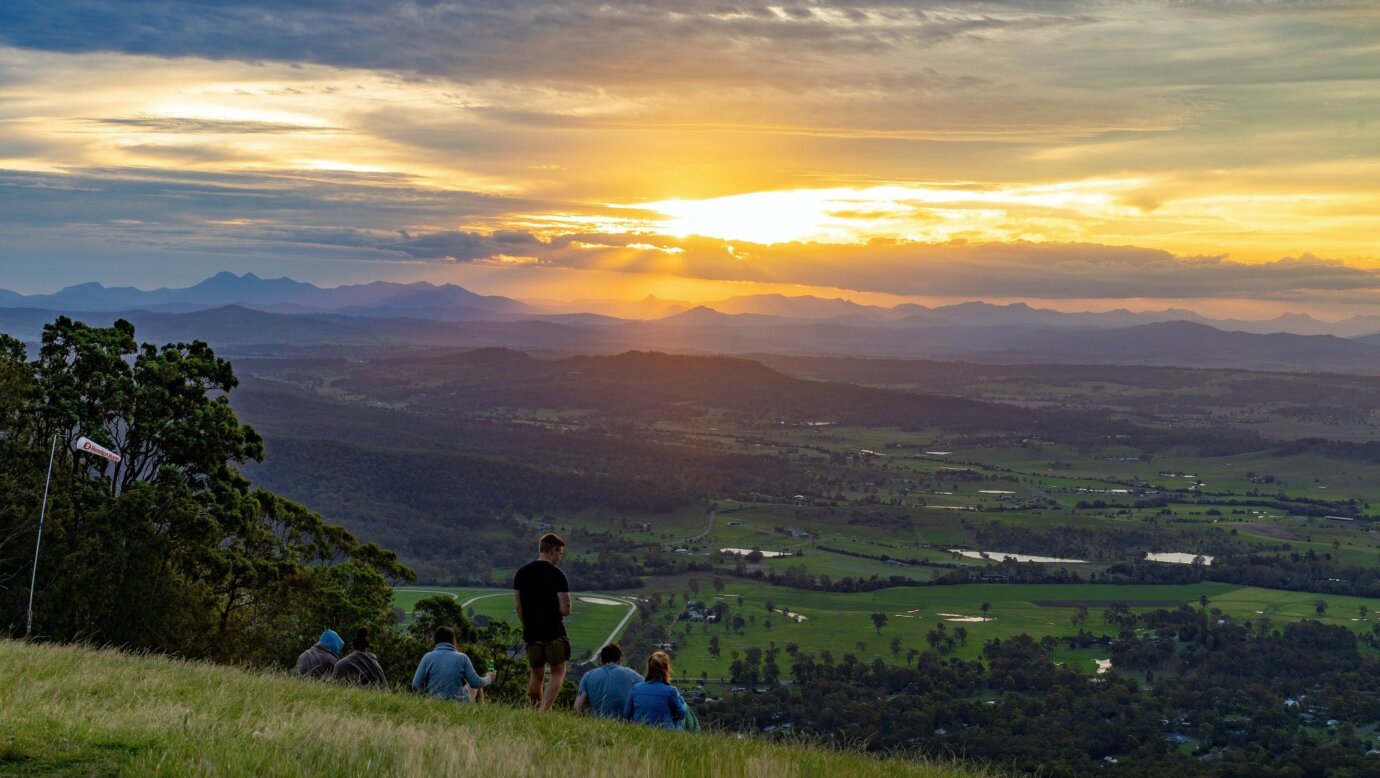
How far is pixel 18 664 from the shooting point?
43.9 ft

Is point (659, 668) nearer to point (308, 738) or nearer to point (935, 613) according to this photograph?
point (308, 738)

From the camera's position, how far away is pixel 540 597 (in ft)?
47.2

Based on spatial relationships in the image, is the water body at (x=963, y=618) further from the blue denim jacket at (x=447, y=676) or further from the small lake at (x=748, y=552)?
the blue denim jacket at (x=447, y=676)

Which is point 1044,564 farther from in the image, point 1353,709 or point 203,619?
point 203,619

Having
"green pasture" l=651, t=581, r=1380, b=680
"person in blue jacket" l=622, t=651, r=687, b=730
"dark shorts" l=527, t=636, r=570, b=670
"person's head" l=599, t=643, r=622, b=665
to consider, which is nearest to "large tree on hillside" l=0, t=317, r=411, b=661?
"dark shorts" l=527, t=636, r=570, b=670

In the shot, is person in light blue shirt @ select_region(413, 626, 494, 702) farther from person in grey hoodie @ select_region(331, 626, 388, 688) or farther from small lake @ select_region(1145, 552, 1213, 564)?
small lake @ select_region(1145, 552, 1213, 564)

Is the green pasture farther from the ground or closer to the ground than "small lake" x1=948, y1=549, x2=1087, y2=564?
farther from the ground

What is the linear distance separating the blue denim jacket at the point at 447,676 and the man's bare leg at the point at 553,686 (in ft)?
3.12

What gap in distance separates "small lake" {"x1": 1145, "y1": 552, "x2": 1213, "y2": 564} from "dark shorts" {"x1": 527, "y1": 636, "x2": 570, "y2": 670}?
101 meters

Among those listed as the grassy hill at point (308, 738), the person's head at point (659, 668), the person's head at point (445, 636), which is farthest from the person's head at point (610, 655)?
the person's head at point (445, 636)

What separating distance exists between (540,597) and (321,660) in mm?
4418

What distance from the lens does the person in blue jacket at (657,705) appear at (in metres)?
12.9

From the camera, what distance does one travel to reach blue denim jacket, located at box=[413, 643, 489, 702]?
1488 centimetres

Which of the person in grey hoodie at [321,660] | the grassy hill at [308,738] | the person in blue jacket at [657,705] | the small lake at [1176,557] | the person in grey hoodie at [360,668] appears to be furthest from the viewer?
the small lake at [1176,557]
